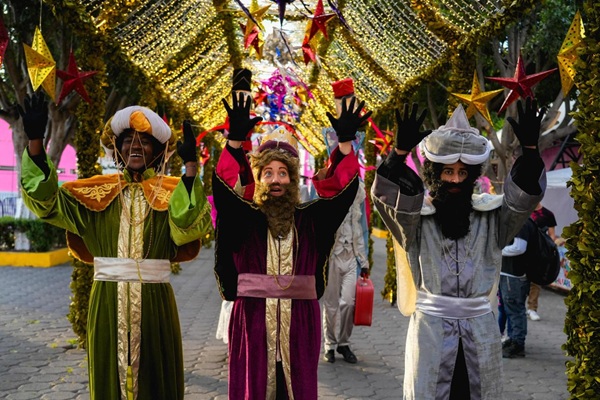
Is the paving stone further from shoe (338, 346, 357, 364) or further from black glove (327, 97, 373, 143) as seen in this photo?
black glove (327, 97, 373, 143)

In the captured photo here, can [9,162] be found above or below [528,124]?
above

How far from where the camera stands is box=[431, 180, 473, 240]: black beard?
11.3 feet

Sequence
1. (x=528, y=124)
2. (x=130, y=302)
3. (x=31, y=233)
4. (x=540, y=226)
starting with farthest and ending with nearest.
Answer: (x=31, y=233) < (x=540, y=226) < (x=130, y=302) < (x=528, y=124)

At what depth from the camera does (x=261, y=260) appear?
3.71m

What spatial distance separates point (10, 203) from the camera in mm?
24250

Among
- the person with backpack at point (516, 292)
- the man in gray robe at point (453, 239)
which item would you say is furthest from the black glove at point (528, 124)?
the person with backpack at point (516, 292)

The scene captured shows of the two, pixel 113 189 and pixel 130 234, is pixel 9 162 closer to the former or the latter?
pixel 113 189

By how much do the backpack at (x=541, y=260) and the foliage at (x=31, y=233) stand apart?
10401mm

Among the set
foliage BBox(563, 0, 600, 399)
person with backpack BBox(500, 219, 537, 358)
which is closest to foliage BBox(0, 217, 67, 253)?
person with backpack BBox(500, 219, 537, 358)

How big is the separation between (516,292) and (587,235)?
382 centimetres

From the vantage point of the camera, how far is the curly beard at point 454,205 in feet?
11.3

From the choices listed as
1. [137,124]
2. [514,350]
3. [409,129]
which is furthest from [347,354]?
[409,129]

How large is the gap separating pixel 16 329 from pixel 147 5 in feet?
13.4

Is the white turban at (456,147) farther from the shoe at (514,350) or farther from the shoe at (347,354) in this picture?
the shoe at (514,350)
